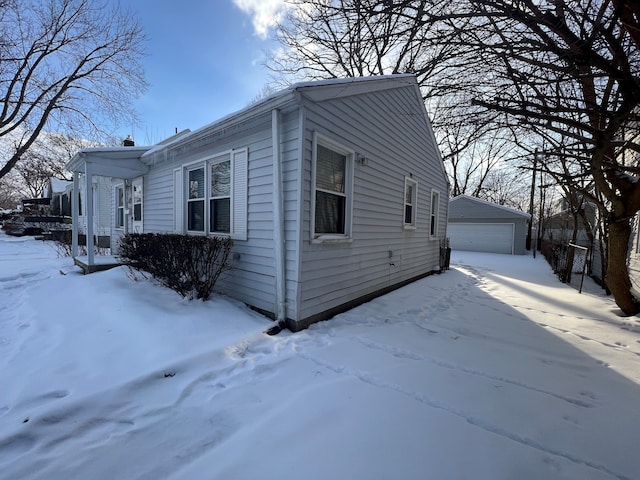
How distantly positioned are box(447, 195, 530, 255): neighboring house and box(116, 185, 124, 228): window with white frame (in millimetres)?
18888

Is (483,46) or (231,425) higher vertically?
(483,46)

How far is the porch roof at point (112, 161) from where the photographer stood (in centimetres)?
638

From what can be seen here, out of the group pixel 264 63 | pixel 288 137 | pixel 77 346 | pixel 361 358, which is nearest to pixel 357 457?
pixel 361 358

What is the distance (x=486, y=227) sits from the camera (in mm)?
19547

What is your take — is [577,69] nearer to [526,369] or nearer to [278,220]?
[526,369]

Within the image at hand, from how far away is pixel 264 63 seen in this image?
520 inches

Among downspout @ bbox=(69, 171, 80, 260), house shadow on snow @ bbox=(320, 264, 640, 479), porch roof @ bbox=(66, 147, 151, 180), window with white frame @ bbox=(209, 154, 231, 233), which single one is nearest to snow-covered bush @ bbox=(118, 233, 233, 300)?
window with white frame @ bbox=(209, 154, 231, 233)

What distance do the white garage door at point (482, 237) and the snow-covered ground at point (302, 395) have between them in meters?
15.9

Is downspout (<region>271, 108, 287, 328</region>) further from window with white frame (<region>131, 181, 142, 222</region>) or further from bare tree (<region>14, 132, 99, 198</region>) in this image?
bare tree (<region>14, 132, 99, 198</region>)

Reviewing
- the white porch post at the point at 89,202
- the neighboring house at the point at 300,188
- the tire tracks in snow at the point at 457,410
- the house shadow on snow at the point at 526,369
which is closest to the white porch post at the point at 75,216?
the neighboring house at the point at 300,188

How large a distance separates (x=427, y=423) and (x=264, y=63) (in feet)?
48.4

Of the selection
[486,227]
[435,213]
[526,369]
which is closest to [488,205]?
[486,227]

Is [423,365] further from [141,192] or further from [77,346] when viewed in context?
[141,192]

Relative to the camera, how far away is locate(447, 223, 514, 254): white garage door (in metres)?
19.0
